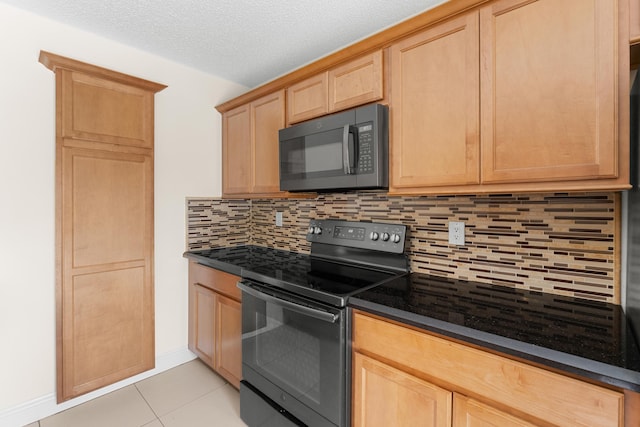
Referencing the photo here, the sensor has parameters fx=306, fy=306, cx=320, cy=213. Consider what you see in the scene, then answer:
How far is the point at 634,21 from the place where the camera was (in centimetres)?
96

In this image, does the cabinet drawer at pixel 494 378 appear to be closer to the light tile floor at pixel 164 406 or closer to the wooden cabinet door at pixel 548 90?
the wooden cabinet door at pixel 548 90

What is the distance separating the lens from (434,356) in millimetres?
1084

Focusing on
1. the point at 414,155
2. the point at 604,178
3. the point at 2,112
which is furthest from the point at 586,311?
the point at 2,112

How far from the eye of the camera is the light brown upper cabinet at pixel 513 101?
1003 mm

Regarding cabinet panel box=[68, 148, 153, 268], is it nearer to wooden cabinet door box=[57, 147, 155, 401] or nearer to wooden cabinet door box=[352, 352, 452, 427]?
wooden cabinet door box=[57, 147, 155, 401]

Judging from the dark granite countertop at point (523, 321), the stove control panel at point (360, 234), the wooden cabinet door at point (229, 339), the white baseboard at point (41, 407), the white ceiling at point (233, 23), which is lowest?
the white baseboard at point (41, 407)

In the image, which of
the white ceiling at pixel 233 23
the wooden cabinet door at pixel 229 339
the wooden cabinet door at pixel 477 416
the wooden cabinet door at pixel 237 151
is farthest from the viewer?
the wooden cabinet door at pixel 237 151

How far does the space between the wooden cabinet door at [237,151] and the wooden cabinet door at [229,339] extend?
2.91 feet

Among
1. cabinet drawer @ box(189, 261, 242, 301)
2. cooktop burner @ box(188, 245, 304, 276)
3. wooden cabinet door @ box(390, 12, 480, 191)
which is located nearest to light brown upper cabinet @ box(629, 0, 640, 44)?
wooden cabinet door @ box(390, 12, 480, 191)

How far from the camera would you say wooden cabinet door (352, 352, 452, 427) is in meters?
1.08

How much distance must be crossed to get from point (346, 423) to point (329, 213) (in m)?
1.29

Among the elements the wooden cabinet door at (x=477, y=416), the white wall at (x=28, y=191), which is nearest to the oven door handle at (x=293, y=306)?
the wooden cabinet door at (x=477, y=416)

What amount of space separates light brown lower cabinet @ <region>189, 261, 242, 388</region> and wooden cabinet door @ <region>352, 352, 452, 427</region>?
0.94 meters

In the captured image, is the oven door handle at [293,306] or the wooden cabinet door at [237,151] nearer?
the oven door handle at [293,306]
